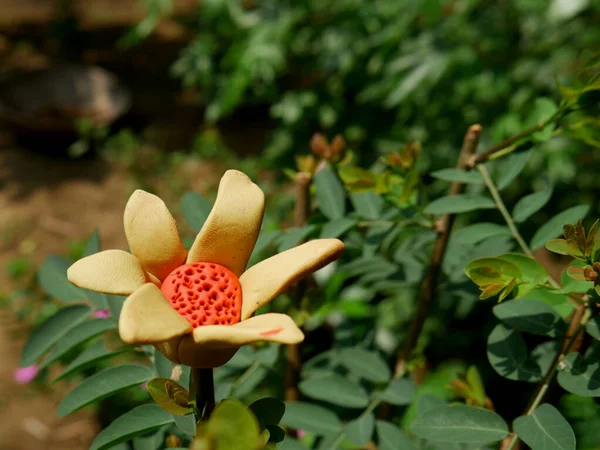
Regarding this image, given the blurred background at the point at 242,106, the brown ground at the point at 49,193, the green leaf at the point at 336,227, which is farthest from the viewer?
the brown ground at the point at 49,193

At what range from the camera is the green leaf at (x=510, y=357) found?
0.67 meters

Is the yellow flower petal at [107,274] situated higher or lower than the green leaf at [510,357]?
higher

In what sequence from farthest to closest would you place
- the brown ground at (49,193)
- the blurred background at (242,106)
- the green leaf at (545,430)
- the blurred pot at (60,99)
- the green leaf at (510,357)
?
the blurred pot at (60,99) < the brown ground at (49,193) < the blurred background at (242,106) < the green leaf at (510,357) < the green leaf at (545,430)

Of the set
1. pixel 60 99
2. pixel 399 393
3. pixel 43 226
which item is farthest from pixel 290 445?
pixel 60 99

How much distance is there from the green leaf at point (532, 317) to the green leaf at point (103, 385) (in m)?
0.40

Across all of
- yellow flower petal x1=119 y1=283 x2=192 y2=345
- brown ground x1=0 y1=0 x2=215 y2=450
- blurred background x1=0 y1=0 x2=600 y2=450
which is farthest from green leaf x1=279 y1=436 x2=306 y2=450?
brown ground x1=0 y1=0 x2=215 y2=450

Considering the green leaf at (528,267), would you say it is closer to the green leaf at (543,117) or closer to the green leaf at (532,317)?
the green leaf at (532,317)

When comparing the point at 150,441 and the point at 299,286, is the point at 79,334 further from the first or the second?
the point at 299,286

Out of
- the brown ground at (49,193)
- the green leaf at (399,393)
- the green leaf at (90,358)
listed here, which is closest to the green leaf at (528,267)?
the green leaf at (399,393)

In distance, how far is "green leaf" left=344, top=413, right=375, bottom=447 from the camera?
81cm

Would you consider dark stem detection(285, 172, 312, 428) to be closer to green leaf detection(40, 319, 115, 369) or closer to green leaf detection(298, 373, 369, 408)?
green leaf detection(298, 373, 369, 408)

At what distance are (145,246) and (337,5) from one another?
1993mm

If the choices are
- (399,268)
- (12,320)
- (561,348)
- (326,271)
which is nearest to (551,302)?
(561,348)

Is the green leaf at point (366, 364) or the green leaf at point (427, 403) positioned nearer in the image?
the green leaf at point (427, 403)
